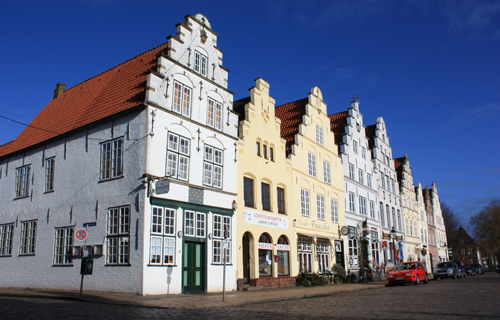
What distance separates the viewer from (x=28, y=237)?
21969 millimetres

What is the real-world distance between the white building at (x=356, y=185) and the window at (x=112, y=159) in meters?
20.6

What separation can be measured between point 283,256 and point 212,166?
27.5 feet

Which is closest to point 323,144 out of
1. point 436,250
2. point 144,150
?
point 144,150

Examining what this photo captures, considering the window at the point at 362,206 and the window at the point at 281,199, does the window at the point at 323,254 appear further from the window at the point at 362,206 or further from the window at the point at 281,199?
the window at the point at 362,206

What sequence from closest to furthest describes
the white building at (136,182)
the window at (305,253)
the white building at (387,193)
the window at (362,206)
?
the white building at (136,182) → the window at (305,253) → the window at (362,206) → the white building at (387,193)

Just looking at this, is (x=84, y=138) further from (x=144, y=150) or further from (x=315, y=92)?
(x=315, y=92)

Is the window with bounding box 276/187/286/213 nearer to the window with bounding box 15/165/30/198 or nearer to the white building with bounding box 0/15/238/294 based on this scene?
the white building with bounding box 0/15/238/294

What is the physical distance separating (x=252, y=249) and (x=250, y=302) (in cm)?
814

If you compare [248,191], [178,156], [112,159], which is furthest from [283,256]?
[112,159]

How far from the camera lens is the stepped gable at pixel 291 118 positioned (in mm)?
29866

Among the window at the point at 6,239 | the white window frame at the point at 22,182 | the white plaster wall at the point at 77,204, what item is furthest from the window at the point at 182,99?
the window at the point at 6,239

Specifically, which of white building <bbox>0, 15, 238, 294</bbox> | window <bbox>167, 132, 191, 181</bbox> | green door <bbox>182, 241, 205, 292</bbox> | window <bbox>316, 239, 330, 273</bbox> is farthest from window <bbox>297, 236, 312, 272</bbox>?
window <bbox>167, 132, 191, 181</bbox>

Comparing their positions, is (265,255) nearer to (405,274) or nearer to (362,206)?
(405,274)

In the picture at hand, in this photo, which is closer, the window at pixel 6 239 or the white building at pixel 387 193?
the window at pixel 6 239
